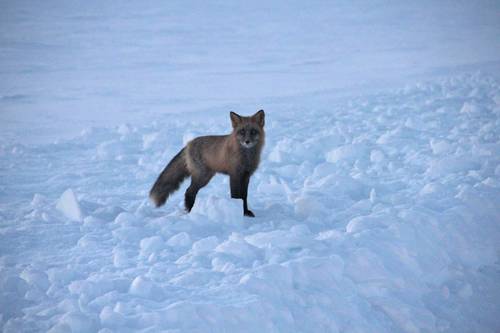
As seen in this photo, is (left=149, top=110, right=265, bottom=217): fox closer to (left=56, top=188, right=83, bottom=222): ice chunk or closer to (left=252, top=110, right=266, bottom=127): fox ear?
(left=252, top=110, right=266, bottom=127): fox ear

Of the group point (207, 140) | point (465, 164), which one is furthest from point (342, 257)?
point (465, 164)

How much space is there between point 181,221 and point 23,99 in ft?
29.9

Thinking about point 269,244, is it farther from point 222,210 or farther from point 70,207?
point 70,207

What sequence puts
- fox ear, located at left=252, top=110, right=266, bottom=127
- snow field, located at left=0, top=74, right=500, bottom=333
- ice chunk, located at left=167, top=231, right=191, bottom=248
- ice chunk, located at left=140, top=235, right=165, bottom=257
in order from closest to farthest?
snow field, located at left=0, top=74, right=500, bottom=333 < ice chunk, located at left=140, top=235, right=165, bottom=257 < ice chunk, located at left=167, top=231, right=191, bottom=248 < fox ear, located at left=252, top=110, right=266, bottom=127

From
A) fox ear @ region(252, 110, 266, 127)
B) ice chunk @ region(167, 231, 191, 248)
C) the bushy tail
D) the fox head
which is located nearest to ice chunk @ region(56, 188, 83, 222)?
the bushy tail

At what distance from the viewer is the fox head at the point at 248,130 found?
18.7 ft

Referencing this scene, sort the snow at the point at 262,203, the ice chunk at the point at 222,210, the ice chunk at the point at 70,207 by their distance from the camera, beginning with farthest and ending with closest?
the ice chunk at the point at 70,207 → the ice chunk at the point at 222,210 → the snow at the point at 262,203

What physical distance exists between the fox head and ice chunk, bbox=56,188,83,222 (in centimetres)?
180

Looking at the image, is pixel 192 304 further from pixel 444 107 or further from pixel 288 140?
pixel 444 107

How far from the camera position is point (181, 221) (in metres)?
5.16

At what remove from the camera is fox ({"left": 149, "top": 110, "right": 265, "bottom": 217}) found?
5.80 meters

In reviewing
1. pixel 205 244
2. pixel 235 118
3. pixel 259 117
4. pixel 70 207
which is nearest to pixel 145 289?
pixel 205 244

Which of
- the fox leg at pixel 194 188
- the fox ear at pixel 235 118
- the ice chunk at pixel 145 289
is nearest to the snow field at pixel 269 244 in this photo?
the ice chunk at pixel 145 289

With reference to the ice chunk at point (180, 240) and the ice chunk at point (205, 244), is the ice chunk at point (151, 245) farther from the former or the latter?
the ice chunk at point (205, 244)
